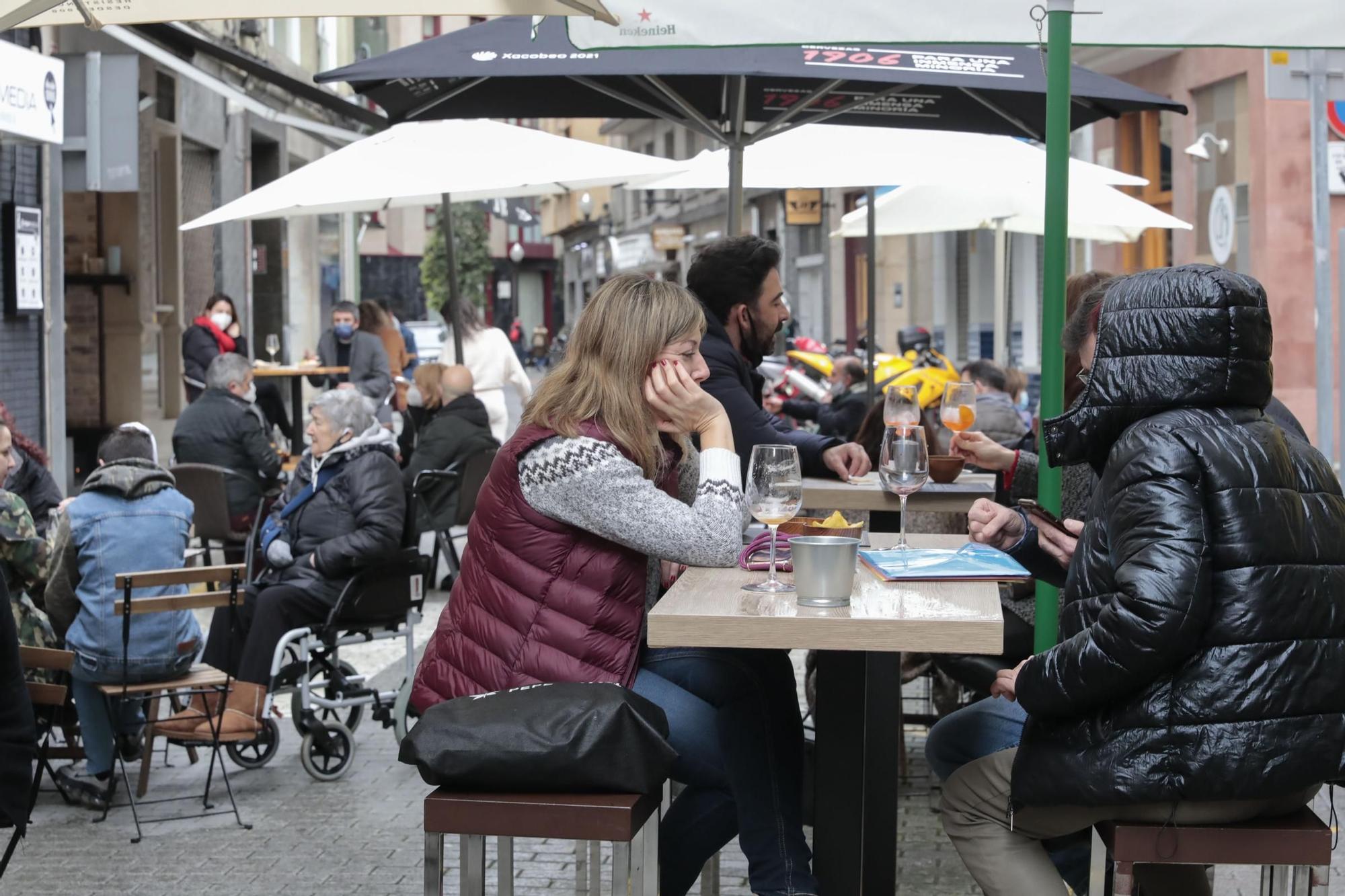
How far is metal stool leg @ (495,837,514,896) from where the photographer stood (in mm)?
3525

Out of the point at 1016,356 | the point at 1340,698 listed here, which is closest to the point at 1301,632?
the point at 1340,698

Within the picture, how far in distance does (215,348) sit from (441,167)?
642 cm

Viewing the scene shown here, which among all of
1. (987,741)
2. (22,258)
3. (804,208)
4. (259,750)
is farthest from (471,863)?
(804,208)

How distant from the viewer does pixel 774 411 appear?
1393cm

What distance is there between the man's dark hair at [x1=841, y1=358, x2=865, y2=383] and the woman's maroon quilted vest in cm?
925

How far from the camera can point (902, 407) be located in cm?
498

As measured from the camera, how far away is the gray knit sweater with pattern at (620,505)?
11.9ft

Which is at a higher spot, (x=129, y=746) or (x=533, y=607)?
(x=533, y=607)

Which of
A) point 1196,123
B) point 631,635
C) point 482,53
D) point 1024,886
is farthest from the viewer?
point 1196,123

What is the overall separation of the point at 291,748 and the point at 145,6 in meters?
3.41

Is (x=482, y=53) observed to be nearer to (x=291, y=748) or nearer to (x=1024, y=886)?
(x=291, y=748)

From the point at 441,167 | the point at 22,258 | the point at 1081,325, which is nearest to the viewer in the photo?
the point at 1081,325

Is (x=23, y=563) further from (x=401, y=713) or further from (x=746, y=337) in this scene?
(x=746, y=337)

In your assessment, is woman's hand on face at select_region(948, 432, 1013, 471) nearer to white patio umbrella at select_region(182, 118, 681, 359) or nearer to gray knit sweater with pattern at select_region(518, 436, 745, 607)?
gray knit sweater with pattern at select_region(518, 436, 745, 607)
